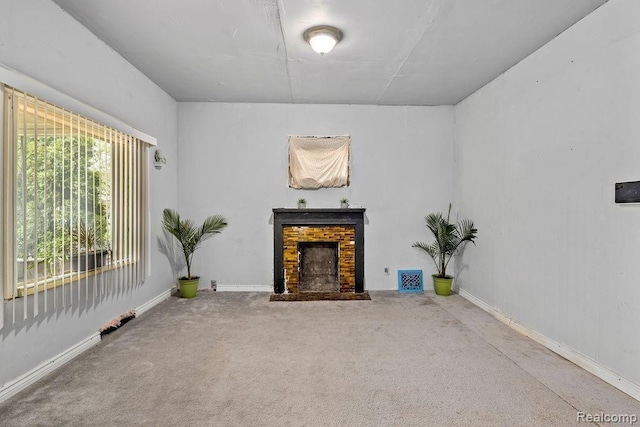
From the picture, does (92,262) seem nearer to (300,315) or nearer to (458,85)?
(300,315)

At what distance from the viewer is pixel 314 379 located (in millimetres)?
2182

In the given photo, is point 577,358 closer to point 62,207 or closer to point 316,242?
point 316,242

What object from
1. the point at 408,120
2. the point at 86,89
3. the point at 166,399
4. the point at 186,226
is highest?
the point at 408,120

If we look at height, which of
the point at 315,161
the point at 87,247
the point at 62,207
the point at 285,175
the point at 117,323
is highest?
A: the point at 315,161

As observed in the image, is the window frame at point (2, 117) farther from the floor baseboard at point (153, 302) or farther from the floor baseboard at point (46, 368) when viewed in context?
the floor baseboard at point (153, 302)

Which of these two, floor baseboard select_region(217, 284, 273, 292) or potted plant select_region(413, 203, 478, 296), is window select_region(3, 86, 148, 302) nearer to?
floor baseboard select_region(217, 284, 273, 292)

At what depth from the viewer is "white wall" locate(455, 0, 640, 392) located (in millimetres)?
2090

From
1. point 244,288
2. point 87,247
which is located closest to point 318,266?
point 244,288

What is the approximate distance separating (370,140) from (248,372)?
341 cm

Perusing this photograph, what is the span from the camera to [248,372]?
227cm

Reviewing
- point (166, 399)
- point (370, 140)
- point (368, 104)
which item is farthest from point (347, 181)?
point (166, 399)

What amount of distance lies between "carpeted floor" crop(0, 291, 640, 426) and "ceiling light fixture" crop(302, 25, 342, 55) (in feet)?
8.16

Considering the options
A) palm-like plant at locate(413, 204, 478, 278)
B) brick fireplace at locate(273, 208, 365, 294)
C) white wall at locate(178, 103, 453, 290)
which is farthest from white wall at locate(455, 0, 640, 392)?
brick fireplace at locate(273, 208, 365, 294)

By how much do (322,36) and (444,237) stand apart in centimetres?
290
